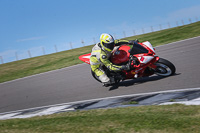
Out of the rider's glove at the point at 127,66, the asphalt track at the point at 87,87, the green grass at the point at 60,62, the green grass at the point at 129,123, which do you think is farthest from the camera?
the green grass at the point at 60,62

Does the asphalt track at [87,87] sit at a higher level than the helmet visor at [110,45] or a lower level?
lower

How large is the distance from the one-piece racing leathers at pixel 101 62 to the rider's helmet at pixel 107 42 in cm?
15

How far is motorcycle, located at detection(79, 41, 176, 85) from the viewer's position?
7926mm

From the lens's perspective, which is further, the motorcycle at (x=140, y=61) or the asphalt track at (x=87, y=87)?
the motorcycle at (x=140, y=61)

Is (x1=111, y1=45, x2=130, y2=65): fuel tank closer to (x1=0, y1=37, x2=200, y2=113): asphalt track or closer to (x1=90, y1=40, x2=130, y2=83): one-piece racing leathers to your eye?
(x1=90, y1=40, x2=130, y2=83): one-piece racing leathers

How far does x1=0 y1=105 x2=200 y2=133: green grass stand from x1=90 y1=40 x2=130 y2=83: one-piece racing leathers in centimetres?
244

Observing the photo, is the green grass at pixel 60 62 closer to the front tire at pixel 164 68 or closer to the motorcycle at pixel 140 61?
the motorcycle at pixel 140 61

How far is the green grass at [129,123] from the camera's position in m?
4.11

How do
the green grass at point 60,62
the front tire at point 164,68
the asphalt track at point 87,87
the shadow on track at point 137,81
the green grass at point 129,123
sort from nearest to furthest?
the green grass at point 129,123 → the asphalt track at point 87,87 → the front tire at point 164,68 → the shadow on track at point 137,81 → the green grass at point 60,62

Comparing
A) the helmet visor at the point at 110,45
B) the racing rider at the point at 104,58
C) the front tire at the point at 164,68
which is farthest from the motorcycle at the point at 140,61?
the helmet visor at the point at 110,45

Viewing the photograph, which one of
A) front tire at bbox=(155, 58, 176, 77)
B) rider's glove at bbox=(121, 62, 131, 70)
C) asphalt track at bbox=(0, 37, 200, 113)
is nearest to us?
asphalt track at bbox=(0, 37, 200, 113)

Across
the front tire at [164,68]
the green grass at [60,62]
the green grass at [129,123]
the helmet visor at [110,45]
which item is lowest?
the green grass at [129,123]

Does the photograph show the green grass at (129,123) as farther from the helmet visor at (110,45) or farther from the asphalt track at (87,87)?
the helmet visor at (110,45)

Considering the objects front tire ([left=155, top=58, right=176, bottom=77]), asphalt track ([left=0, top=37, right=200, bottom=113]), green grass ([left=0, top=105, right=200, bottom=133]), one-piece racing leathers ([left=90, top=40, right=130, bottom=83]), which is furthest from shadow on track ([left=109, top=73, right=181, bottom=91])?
green grass ([left=0, top=105, right=200, bottom=133])
